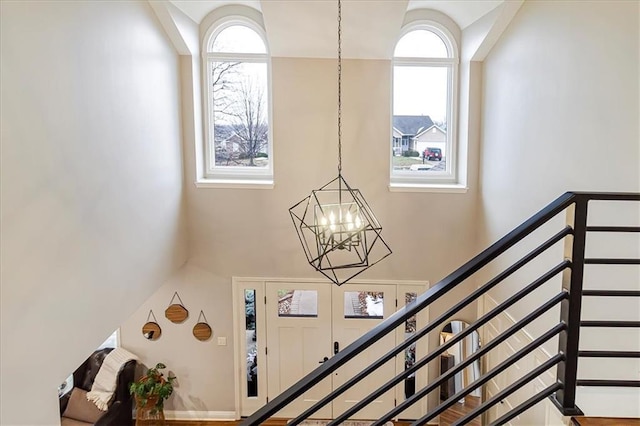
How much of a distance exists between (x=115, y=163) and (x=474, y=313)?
4337 millimetres

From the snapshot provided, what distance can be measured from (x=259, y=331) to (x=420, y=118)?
11.0ft

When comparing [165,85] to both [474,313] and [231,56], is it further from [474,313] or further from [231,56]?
[474,313]

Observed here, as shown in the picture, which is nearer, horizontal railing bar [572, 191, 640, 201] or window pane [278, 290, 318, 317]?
horizontal railing bar [572, 191, 640, 201]

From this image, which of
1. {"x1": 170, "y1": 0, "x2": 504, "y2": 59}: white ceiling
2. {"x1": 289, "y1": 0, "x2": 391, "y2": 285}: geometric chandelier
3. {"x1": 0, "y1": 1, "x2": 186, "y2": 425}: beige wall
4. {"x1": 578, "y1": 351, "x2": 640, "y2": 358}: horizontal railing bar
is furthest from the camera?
{"x1": 170, "y1": 0, "x2": 504, "y2": 59}: white ceiling

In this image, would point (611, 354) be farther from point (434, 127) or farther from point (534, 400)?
point (434, 127)

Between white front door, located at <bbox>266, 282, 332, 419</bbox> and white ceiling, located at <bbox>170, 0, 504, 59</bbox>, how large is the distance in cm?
290

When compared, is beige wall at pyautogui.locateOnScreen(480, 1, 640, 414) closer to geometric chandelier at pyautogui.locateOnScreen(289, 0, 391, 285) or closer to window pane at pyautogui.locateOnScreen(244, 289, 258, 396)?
geometric chandelier at pyautogui.locateOnScreen(289, 0, 391, 285)

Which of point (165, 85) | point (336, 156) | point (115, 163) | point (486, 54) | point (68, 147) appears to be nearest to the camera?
point (68, 147)

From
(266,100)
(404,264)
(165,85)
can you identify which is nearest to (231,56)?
(266,100)

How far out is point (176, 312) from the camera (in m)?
5.60

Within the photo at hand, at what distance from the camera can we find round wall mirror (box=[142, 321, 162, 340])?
5.63 metres

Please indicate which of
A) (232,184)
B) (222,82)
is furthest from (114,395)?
(222,82)

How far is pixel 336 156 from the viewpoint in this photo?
526cm

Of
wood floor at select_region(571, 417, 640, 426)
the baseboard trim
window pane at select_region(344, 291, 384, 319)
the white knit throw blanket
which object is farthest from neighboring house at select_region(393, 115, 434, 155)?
the white knit throw blanket
